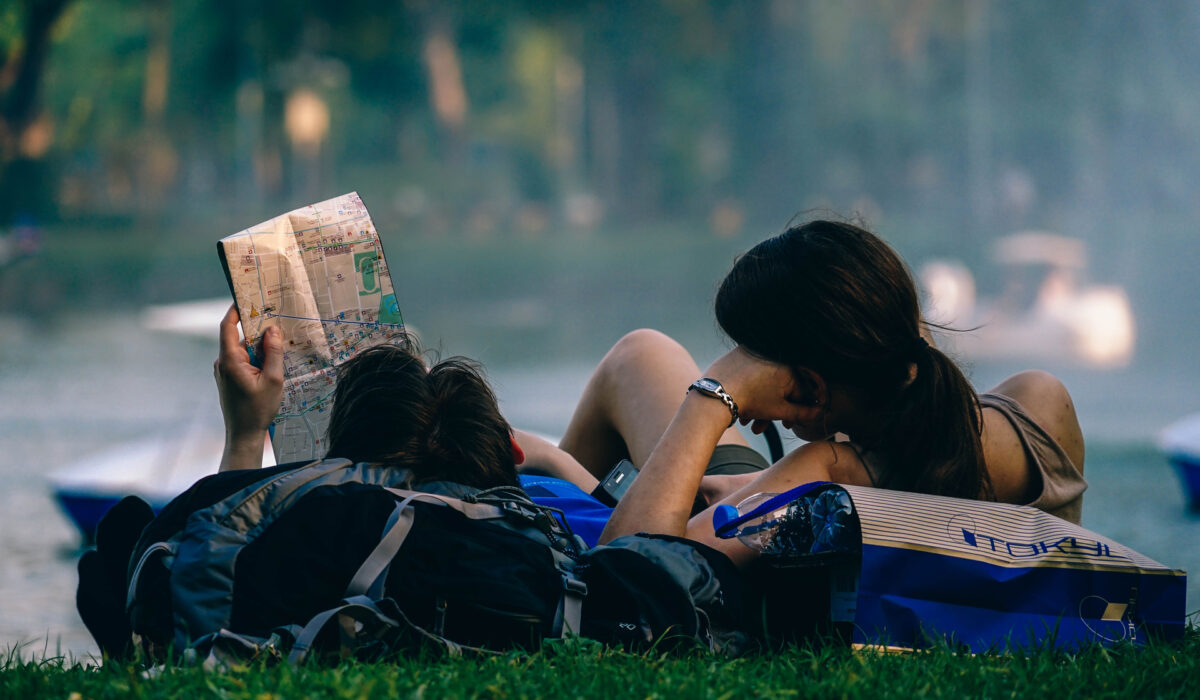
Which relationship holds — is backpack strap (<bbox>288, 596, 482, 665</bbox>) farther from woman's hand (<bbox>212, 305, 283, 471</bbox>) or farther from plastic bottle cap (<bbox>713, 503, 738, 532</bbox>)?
woman's hand (<bbox>212, 305, 283, 471</bbox>)

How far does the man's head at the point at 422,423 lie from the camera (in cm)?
178

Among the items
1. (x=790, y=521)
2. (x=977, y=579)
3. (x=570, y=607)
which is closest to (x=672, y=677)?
(x=570, y=607)

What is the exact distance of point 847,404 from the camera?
188 cm

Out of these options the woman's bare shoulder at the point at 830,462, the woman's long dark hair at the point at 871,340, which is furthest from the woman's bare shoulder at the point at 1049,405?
the woman's bare shoulder at the point at 830,462

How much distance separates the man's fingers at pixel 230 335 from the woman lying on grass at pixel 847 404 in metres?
0.64

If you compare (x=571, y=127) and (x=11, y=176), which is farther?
(x=571, y=127)

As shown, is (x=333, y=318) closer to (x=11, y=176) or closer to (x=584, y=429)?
(x=584, y=429)

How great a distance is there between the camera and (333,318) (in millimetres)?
2043

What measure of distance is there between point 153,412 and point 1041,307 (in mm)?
12053

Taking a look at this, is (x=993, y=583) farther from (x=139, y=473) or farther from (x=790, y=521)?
(x=139, y=473)

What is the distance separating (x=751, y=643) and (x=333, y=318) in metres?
0.86

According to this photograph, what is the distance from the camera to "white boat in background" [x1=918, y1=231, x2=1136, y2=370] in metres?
16.3

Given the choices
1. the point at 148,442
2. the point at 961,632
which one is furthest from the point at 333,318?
the point at 148,442

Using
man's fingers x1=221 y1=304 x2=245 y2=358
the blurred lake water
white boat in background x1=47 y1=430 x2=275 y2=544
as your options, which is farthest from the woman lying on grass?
white boat in background x1=47 y1=430 x2=275 y2=544
